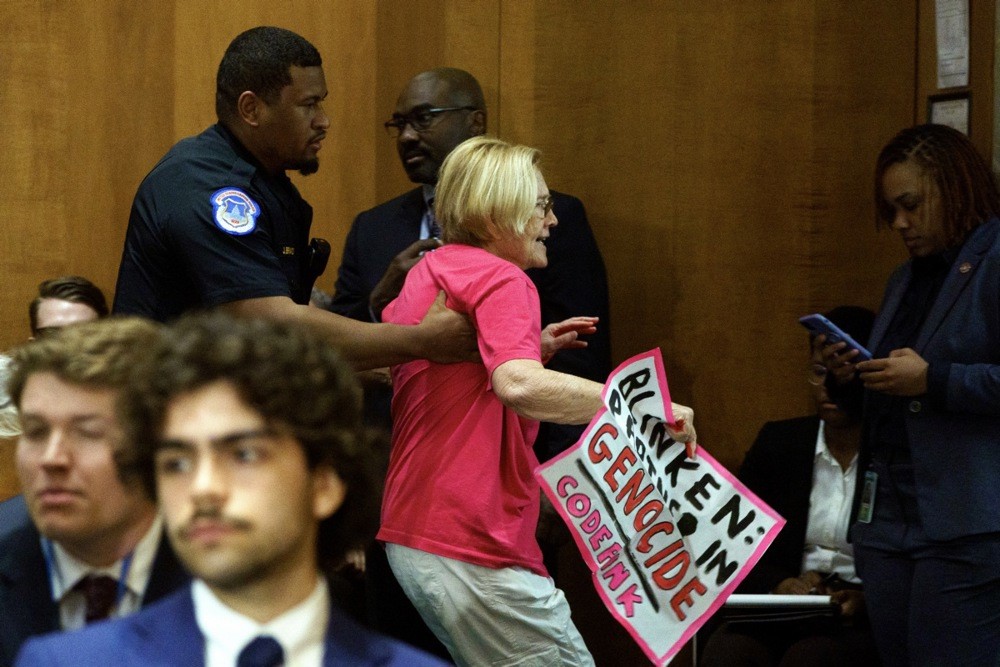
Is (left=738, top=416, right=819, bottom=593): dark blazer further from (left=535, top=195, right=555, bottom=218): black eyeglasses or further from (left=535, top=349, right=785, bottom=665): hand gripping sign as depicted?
(left=535, top=195, right=555, bottom=218): black eyeglasses

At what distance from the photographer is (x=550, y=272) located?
14.0 ft

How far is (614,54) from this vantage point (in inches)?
190

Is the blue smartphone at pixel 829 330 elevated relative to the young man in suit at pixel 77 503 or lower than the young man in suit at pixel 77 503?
elevated

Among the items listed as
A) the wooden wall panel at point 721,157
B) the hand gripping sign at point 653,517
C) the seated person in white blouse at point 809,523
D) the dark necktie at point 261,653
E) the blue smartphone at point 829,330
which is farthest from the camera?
the wooden wall panel at point 721,157

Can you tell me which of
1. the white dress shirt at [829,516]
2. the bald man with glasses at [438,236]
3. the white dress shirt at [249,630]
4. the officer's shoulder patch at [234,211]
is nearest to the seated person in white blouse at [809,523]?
the white dress shirt at [829,516]

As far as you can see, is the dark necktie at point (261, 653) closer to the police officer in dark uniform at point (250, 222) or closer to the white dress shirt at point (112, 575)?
the white dress shirt at point (112, 575)

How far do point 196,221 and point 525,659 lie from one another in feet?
3.73

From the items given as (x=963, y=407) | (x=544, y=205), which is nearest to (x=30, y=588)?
(x=544, y=205)

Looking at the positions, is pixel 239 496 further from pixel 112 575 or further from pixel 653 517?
pixel 653 517

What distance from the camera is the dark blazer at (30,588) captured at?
5.60 ft

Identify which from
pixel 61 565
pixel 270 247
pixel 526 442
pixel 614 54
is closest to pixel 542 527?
pixel 526 442

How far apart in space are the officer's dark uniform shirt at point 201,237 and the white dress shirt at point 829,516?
187 cm

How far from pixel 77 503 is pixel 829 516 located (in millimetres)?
2992

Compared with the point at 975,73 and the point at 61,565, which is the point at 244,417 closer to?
the point at 61,565
